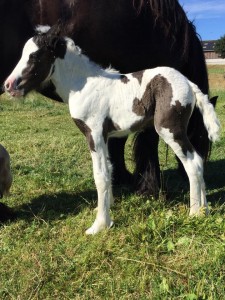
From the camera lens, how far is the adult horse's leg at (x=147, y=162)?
3736 mm

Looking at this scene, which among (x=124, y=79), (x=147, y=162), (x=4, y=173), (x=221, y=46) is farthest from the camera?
(x=221, y=46)

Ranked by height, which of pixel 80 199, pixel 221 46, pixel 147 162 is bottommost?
pixel 80 199

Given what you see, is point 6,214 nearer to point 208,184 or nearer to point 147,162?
point 147,162

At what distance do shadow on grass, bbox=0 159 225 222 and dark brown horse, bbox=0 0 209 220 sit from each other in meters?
0.53

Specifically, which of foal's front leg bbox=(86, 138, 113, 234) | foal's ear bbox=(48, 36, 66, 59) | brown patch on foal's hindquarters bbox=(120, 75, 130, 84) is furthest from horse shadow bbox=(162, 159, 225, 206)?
foal's ear bbox=(48, 36, 66, 59)

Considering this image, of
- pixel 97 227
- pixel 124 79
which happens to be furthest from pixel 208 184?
pixel 124 79

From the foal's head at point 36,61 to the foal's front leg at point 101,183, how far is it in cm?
63

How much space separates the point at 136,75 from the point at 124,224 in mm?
1121

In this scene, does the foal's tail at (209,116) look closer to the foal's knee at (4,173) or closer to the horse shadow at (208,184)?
the horse shadow at (208,184)

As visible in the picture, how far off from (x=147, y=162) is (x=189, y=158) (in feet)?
3.05

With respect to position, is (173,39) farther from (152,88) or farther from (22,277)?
(22,277)

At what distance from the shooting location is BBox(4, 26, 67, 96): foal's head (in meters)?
2.72

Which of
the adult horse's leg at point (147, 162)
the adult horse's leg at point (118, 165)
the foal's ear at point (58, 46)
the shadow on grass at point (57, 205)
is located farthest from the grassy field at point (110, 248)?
the foal's ear at point (58, 46)

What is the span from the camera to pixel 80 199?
387 cm
